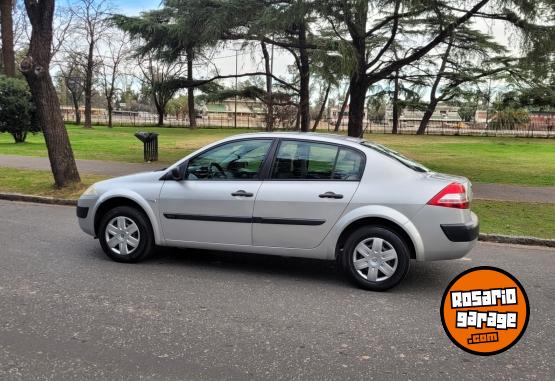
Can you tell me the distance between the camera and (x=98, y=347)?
3.78m

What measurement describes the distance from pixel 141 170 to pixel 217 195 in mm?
9391

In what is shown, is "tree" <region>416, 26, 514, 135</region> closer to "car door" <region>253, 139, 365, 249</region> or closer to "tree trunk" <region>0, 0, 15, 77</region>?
"car door" <region>253, 139, 365, 249</region>

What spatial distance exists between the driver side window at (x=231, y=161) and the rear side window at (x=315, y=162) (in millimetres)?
207

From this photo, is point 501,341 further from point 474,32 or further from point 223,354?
point 474,32

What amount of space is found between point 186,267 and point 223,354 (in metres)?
2.27

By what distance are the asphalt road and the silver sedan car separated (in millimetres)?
345

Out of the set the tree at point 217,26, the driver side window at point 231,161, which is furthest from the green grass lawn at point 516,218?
the tree at point 217,26

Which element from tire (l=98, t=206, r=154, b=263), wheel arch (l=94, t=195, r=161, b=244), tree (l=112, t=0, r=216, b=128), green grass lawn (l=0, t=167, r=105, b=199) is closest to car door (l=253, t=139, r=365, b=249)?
wheel arch (l=94, t=195, r=161, b=244)

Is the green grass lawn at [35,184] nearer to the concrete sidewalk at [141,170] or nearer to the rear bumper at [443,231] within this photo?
the concrete sidewalk at [141,170]

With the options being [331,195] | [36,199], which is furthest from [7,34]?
[331,195]

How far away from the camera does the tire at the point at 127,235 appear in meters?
5.89

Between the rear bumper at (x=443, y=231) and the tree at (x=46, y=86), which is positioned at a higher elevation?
the tree at (x=46, y=86)

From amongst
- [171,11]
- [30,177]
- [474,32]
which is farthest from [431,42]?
[30,177]

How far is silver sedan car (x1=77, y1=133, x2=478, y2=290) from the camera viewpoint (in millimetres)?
5008
